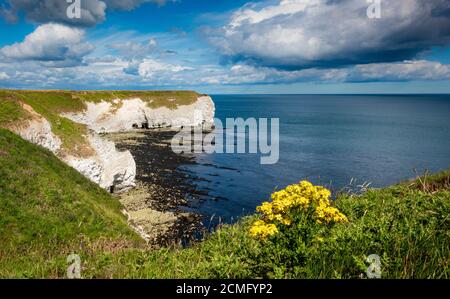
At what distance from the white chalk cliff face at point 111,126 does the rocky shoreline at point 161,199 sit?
3.24 m

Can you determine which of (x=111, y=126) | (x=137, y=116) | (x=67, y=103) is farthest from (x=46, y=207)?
(x=137, y=116)

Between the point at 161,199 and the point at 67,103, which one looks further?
the point at 67,103

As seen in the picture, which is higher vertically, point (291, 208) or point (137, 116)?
point (137, 116)

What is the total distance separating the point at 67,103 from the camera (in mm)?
97688

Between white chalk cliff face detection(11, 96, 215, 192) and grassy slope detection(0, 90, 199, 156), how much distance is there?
1.08 meters

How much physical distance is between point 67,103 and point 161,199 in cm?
7032

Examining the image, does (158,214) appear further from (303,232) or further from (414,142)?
(414,142)

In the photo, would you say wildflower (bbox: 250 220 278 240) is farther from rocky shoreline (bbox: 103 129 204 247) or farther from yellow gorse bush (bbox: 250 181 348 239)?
rocky shoreline (bbox: 103 129 204 247)

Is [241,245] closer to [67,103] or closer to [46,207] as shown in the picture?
[46,207]

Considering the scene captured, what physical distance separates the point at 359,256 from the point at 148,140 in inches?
3294

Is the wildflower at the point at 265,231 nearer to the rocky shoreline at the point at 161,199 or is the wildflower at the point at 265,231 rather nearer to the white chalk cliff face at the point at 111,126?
the rocky shoreline at the point at 161,199

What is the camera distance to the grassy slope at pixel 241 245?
6.29m

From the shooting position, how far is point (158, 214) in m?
36.0
